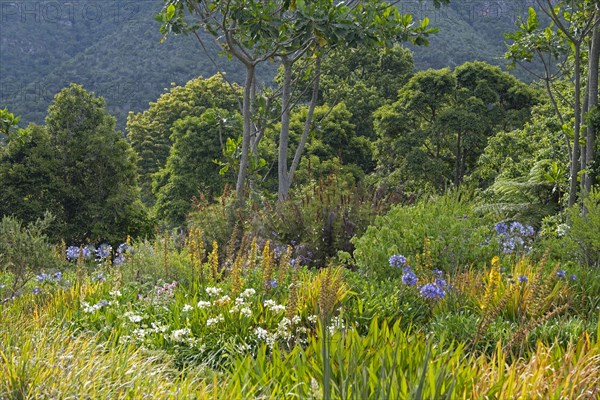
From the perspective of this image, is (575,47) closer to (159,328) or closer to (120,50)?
(159,328)

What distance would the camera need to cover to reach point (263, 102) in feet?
32.3

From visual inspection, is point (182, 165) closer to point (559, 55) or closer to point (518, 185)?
point (518, 185)

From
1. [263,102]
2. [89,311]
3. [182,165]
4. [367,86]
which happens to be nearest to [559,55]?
[263,102]

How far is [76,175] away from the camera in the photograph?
17578mm

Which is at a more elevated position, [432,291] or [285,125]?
[285,125]

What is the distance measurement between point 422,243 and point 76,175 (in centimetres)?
1392

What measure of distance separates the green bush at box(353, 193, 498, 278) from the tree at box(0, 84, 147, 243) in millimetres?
12308

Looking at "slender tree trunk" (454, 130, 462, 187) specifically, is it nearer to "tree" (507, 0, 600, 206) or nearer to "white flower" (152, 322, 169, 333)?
"tree" (507, 0, 600, 206)

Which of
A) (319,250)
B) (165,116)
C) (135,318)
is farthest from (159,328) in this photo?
(165,116)

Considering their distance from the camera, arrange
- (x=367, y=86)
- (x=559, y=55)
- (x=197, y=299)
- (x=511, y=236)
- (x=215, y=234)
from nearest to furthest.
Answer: (x=197, y=299) < (x=511, y=236) < (x=215, y=234) < (x=559, y=55) < (x=367, y=86)

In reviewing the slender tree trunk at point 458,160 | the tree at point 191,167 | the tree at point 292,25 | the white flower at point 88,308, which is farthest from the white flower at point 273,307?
the tree at point 191,167

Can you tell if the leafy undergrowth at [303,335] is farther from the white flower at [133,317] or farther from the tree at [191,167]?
the tree at [191,167]

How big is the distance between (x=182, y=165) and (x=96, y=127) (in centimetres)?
677

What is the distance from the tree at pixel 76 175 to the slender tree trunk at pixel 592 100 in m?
Answer: 12.6
